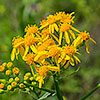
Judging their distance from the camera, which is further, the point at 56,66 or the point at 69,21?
the point at 69,21

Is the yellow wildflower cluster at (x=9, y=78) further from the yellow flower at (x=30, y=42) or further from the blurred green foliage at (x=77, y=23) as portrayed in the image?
the blurred green foliage at (x=77, y=23)

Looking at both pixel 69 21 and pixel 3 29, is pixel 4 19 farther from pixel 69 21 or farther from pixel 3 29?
pixel 69 21

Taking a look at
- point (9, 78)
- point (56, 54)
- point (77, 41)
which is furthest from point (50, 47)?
point (9, 78)

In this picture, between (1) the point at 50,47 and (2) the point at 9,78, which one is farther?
(2) the point at 9,78

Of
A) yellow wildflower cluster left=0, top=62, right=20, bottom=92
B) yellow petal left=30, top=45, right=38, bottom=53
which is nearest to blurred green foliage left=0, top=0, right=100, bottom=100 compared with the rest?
yellow wildflower cluster left=0, top=62, right=20, bottom=92

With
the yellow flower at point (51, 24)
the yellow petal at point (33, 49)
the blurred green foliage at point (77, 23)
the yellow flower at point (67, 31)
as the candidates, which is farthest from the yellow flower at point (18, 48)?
the blurred green foliage at point (77, 23)

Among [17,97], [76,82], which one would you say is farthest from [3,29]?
[76,82]

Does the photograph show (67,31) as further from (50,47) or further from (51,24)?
(50,47)
